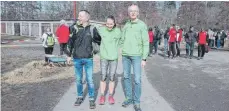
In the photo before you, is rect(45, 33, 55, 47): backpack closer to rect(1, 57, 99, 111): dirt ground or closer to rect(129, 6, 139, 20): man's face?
rect(1, 57, 99, 111): dirt ground

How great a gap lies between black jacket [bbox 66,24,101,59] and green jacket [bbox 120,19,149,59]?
0.61m

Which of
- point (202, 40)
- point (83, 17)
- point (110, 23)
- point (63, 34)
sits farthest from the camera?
point (202, 40)

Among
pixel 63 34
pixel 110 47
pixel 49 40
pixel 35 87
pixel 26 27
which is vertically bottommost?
pixel 35 87

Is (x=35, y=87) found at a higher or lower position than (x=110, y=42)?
lower

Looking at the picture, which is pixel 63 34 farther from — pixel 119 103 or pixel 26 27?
pixel 26 27

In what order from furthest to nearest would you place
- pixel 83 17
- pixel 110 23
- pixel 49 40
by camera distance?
pixel 49 40, pixel 110 23, pixel 83 17

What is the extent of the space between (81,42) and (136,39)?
1022 mm

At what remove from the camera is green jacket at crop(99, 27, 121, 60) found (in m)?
6.38

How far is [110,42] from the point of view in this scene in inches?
252

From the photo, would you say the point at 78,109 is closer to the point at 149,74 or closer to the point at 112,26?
the point at 112,26

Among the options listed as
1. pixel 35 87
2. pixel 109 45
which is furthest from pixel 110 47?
pixel 35 87

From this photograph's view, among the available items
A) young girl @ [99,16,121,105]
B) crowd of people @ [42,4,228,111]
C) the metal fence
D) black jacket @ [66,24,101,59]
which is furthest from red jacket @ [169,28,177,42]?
the metal fence

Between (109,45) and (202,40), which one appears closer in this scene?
(109,45)

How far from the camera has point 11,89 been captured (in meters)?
8.99
